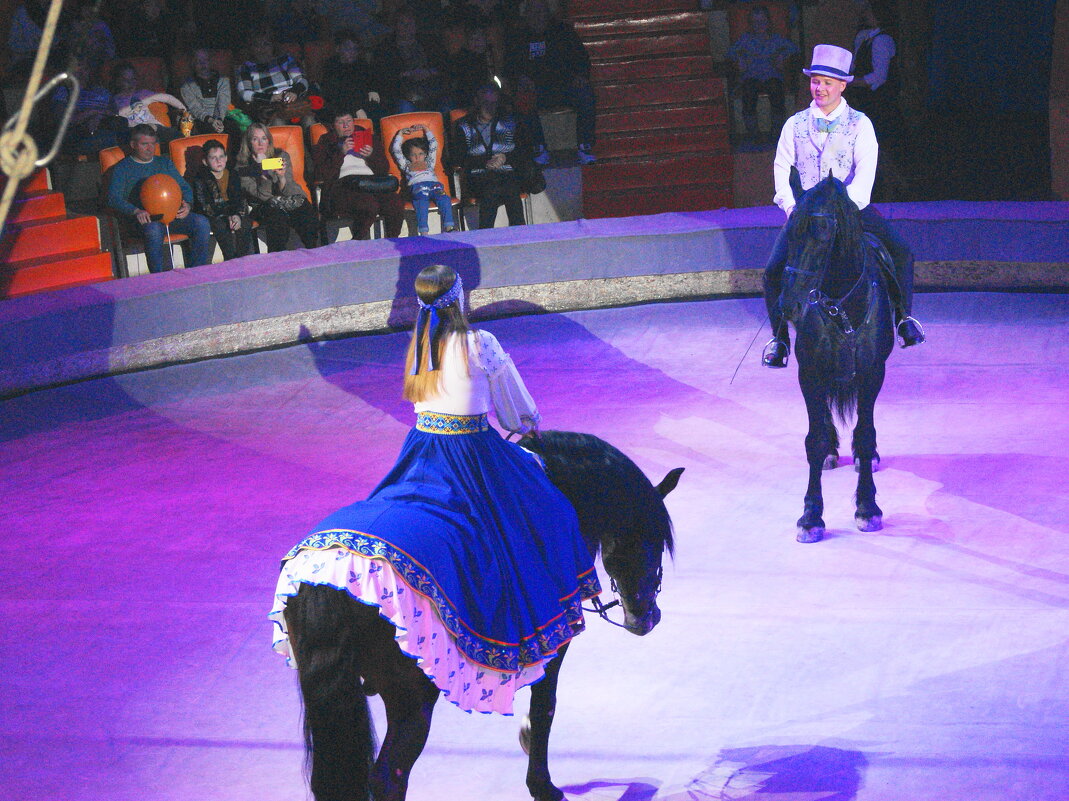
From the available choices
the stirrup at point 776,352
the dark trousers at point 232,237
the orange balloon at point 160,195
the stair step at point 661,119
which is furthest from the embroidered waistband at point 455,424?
the stair step at point 661,119

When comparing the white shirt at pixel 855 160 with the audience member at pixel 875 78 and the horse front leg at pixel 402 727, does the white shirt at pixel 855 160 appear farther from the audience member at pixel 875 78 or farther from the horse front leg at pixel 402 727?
the audience member at pixel 875 78

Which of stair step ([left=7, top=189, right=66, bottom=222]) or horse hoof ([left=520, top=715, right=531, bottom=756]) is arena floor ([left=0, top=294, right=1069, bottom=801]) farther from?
stair step ([left=7, top=189, right=66, bottom=222])

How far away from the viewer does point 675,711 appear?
5121 millimetres

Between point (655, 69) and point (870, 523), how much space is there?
9541 mm

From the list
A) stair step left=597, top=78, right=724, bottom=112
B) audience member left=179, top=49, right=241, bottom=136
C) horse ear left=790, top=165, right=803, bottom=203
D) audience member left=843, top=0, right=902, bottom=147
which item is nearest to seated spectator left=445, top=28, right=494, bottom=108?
stair step left=597, top=78, right=724, bottom=112

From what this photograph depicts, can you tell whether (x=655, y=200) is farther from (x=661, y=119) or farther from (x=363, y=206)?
(x=363, y=206)

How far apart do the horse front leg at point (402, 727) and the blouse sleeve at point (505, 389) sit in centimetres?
98

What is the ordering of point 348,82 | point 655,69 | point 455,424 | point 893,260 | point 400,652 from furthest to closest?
point 655,69
point 348,82
point 893,260
point 455,424
point 400,652

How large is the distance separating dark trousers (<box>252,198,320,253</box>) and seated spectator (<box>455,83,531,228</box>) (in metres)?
1.60

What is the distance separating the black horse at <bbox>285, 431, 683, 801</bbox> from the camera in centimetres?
365

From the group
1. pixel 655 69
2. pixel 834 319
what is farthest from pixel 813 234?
pixel 655 69

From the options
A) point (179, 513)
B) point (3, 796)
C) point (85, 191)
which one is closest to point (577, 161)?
point (85, 191)

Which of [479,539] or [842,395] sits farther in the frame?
[842,395]

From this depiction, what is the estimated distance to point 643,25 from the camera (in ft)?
51.0
